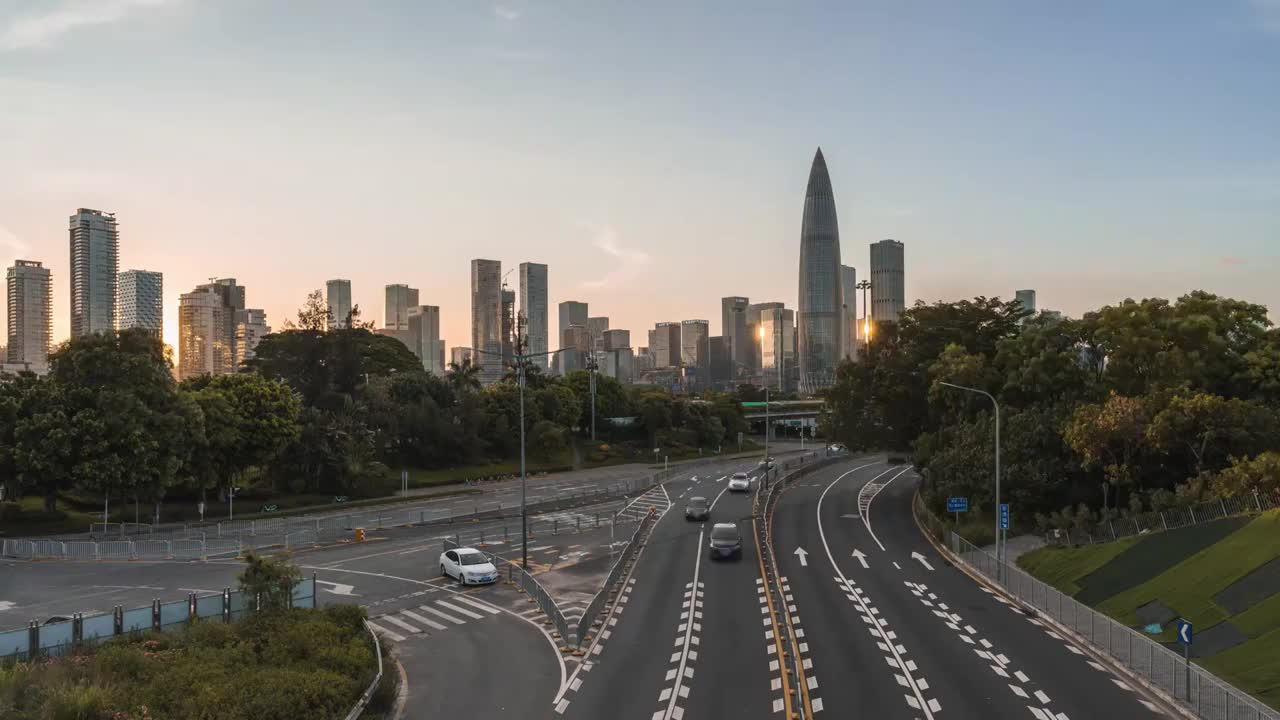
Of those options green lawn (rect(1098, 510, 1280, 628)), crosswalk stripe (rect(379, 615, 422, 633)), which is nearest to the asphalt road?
green lawn (rect(1098, 510, 1280, 628))

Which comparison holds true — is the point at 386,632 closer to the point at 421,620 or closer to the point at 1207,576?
the point at 421,620

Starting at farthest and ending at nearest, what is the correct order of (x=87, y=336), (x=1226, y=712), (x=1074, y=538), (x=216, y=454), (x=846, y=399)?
(x=846, y=399)
(x=216, y=454)
(x=87, y=336)
(x=1074, y=538)
(x=1226, y=712)

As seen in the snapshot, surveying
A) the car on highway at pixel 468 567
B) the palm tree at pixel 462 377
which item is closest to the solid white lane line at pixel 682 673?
the car on highway at pixel 468 567

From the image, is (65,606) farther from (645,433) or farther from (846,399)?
(645,433)

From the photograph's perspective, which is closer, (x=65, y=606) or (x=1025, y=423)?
(x=65, y=606)

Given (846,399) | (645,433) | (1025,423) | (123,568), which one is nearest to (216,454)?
(123,568)

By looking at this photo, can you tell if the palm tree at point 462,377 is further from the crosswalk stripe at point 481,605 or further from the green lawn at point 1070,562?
the green lawn at point 1070,562

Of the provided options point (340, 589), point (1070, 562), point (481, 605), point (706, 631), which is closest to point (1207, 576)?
point (1070, 562)
